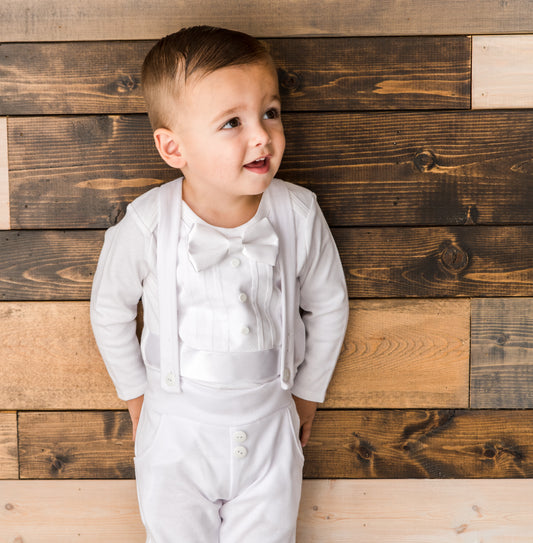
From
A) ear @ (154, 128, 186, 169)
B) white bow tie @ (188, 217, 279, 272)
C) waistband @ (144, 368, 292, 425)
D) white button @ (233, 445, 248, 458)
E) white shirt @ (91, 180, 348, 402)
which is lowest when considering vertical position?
white button @ (233, 445, 248, 458)

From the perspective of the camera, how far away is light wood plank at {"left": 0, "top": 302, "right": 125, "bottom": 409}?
98 centimetres

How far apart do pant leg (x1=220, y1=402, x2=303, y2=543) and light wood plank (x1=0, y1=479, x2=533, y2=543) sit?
18 centimetres

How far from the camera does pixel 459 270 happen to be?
3.20 ft

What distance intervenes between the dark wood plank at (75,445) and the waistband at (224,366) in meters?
0.26

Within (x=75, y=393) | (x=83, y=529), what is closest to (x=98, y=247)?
(x=75, y=393)

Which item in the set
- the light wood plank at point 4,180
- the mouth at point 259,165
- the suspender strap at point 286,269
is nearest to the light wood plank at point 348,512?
the suspender strap at point 286,269

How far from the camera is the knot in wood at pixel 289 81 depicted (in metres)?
0.92

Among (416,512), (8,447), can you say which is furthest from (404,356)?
(8,447)

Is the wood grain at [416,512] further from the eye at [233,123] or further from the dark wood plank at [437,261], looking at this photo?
the eye at [233,123]

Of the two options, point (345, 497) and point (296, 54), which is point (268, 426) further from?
point (296, 54)

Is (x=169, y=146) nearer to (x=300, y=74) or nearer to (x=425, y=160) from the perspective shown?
(x=300, y=74)

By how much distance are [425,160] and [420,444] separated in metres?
0.51

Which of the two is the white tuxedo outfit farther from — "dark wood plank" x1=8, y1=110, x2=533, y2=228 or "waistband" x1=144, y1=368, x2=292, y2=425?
"dark wood plank" x1=8, y1=110, x2=533, y2=228

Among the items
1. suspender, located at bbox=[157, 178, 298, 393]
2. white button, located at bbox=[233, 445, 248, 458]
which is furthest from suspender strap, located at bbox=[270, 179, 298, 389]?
white button, located at bbox=[233, 445, 248, 458]
